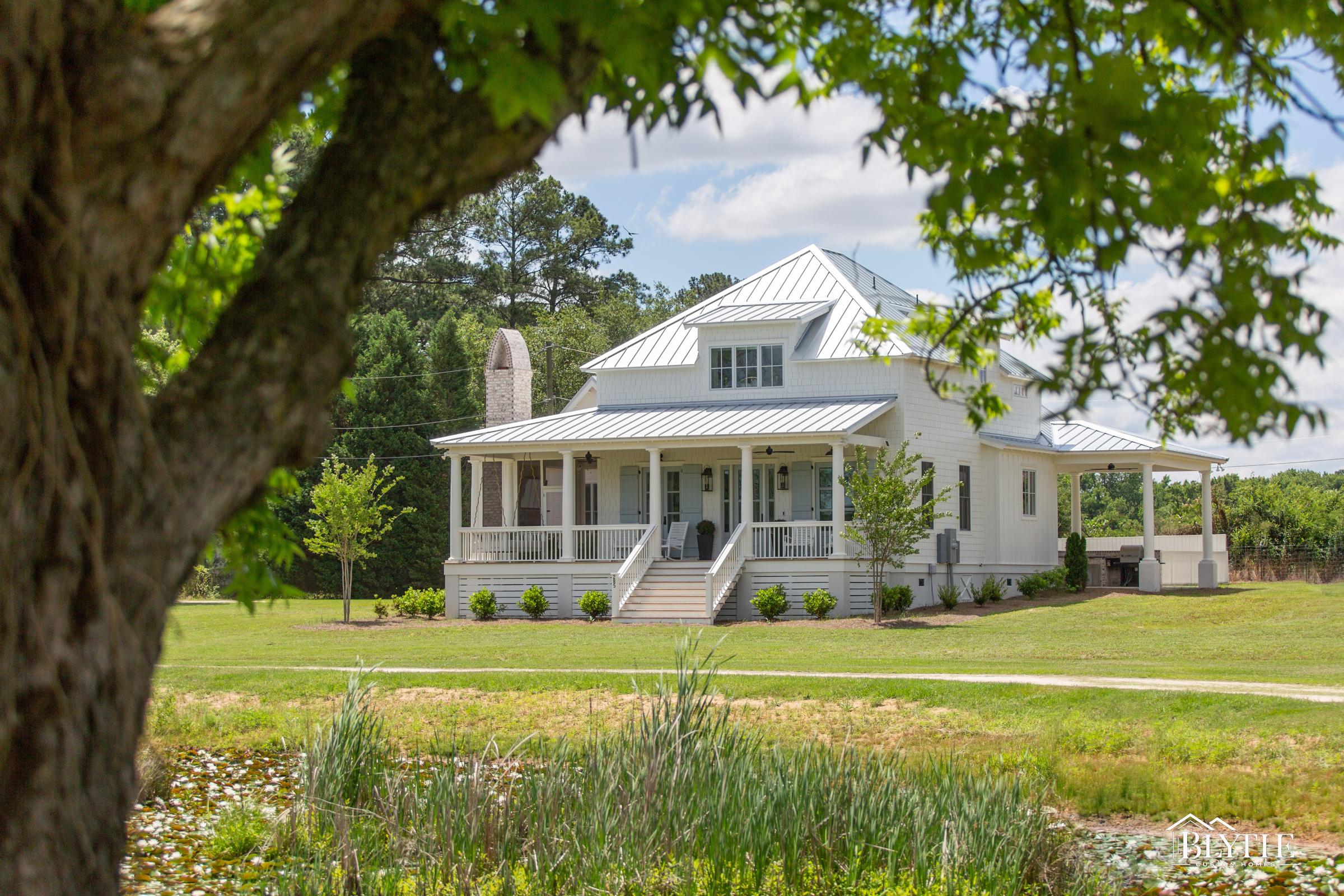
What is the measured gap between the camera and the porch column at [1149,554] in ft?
102

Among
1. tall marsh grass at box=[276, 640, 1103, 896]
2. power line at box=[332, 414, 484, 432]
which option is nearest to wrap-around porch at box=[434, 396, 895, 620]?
power line at box=[332, 414, 484, 432]

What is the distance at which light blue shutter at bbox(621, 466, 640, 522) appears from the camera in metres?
31.0

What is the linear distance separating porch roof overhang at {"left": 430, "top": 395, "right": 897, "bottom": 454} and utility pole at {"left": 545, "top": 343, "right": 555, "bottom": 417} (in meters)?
15.9

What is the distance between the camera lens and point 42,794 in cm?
270

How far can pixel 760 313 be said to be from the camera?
98.8 feet

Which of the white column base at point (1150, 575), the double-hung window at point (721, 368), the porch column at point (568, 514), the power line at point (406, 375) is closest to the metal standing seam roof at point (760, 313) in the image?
the double-hung window at point (721, 368)

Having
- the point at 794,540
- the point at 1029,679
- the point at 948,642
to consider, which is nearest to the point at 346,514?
the point at 794,540

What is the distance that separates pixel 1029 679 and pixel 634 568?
13208 millimetres

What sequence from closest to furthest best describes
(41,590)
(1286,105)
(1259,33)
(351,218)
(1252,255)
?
(41,590), (351,218), (1252,255), (1259,33), (1286,105)

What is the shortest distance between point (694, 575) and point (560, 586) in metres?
3.14

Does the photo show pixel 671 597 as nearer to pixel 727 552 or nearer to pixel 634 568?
pixel 634 568

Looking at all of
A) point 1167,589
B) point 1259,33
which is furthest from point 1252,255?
point 1167,589

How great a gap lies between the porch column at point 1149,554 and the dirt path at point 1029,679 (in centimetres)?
1652

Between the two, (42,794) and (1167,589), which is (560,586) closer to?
(1167,589)
